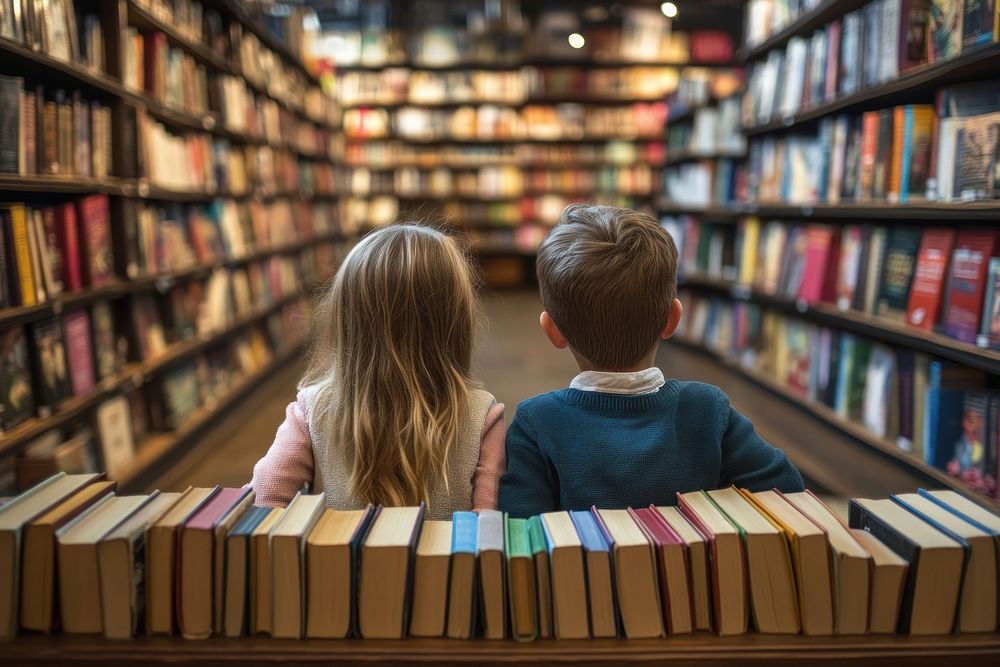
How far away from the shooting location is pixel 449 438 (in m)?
1.37

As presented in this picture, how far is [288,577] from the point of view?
101 centimetres

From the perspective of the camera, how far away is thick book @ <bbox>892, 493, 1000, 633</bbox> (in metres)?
1.00

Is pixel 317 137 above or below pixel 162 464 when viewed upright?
above

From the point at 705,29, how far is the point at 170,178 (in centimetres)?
740

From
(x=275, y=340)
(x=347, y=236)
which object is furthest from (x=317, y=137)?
(x=275, y=340)

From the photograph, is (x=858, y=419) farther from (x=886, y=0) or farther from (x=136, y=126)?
(x=136, y=126)

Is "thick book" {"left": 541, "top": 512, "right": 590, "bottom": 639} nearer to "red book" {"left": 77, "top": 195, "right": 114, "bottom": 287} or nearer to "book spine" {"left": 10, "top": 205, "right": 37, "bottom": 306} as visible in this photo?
"book spine" {"left": 10, "top": 205, "right": 37, "bottom": 306}

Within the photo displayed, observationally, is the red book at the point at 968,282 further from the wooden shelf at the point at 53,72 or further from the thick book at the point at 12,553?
the wooden shelf at the point at 53,72

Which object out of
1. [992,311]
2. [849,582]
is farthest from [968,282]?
[849,582]

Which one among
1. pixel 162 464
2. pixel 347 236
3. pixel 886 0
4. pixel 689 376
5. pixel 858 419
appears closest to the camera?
pixel 886 0

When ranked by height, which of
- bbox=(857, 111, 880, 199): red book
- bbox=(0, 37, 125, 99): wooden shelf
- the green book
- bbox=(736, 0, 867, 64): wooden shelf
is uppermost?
bbox=(736, 0, 867, 64): wooden shelf

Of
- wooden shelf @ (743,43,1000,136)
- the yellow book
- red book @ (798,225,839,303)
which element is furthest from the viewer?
the yellow book

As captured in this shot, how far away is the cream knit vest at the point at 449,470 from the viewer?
1.38 m

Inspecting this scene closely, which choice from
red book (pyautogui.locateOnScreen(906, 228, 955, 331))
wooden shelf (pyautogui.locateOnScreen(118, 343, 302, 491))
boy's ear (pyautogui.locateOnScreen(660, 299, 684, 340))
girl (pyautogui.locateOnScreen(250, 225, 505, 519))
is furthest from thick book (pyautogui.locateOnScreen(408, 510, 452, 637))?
wooden shelf (pyautogui.locateOnScreen(118, 343, 302, 491))
